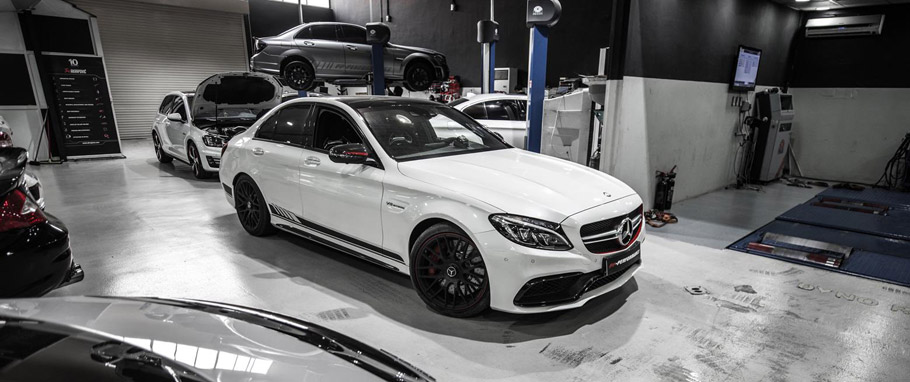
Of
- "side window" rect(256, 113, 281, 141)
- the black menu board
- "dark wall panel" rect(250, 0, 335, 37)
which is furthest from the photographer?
"dark wall panel" rect(250, 0, 335, 37)

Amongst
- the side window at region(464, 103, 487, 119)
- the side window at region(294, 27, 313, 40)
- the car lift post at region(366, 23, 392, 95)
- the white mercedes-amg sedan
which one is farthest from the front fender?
the side window at region(294, 27, 313, 40)

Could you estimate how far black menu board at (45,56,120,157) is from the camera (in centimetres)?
874

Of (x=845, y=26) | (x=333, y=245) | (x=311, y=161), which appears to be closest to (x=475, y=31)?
(x=845, y=26)

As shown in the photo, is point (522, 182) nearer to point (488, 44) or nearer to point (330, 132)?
point (330, 132)

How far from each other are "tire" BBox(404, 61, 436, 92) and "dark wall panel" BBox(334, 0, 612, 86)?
2808 mm

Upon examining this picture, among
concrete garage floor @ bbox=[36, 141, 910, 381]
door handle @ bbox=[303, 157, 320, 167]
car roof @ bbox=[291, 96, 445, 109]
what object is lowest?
concrete garage floor @ bbox=[36, 141, 910, 381]

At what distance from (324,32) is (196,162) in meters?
3.40

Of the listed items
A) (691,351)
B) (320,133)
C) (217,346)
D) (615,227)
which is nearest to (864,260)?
(691,351)

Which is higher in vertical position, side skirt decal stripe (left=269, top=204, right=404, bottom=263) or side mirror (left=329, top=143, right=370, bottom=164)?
side mirror (left=329, top=143, right=370, bottom=164)

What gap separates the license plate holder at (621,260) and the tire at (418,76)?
283 inches

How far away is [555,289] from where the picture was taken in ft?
8.29

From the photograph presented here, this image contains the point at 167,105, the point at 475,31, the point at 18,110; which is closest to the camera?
the point at 167,105

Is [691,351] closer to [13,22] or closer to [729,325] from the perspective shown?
[729,325]

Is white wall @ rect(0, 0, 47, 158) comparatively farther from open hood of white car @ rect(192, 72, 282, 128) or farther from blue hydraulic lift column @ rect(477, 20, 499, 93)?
blue hydraulic lift column @ rect(477, 20, 499, 93)
